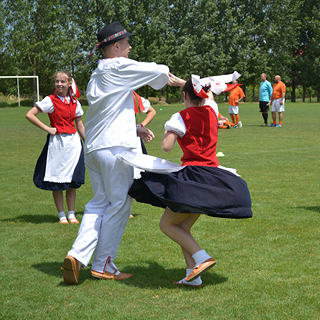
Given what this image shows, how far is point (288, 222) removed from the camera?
19.5 ft

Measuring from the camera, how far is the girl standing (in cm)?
362

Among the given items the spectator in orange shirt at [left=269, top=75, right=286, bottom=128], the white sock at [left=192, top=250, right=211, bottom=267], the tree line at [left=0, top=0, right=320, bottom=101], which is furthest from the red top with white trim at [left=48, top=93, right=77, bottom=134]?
the tree line at [left=0, top=0, right=320, bottom=101]

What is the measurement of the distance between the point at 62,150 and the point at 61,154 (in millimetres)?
56

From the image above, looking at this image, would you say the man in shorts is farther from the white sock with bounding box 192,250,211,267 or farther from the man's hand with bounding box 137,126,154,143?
the white sock with bounding box 192,250,211,267

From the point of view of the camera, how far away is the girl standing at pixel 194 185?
3623 mm

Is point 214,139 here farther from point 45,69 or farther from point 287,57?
point 287,57

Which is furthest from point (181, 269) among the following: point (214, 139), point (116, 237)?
point (214, 139)

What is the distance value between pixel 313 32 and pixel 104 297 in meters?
67.9

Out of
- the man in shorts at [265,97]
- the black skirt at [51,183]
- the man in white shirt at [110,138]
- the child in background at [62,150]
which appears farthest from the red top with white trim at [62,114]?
the man in shorts at [265,97]

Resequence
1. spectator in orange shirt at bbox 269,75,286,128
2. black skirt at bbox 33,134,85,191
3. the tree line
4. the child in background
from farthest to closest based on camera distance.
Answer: the tree line
spectator in orange shirt at bbox 269,75,286,128
black skirt at bbox 33,134,85,191
the child in background

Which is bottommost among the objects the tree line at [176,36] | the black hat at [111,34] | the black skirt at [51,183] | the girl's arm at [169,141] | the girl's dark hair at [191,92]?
the black skirt at [51,183]

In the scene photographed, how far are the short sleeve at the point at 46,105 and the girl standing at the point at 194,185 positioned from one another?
2.52m

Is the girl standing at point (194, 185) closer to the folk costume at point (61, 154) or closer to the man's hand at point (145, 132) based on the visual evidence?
the man's hand at point (145, 132)

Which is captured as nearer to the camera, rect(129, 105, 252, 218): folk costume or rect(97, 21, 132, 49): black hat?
rect(129, 105, 252, 218): folk costume
